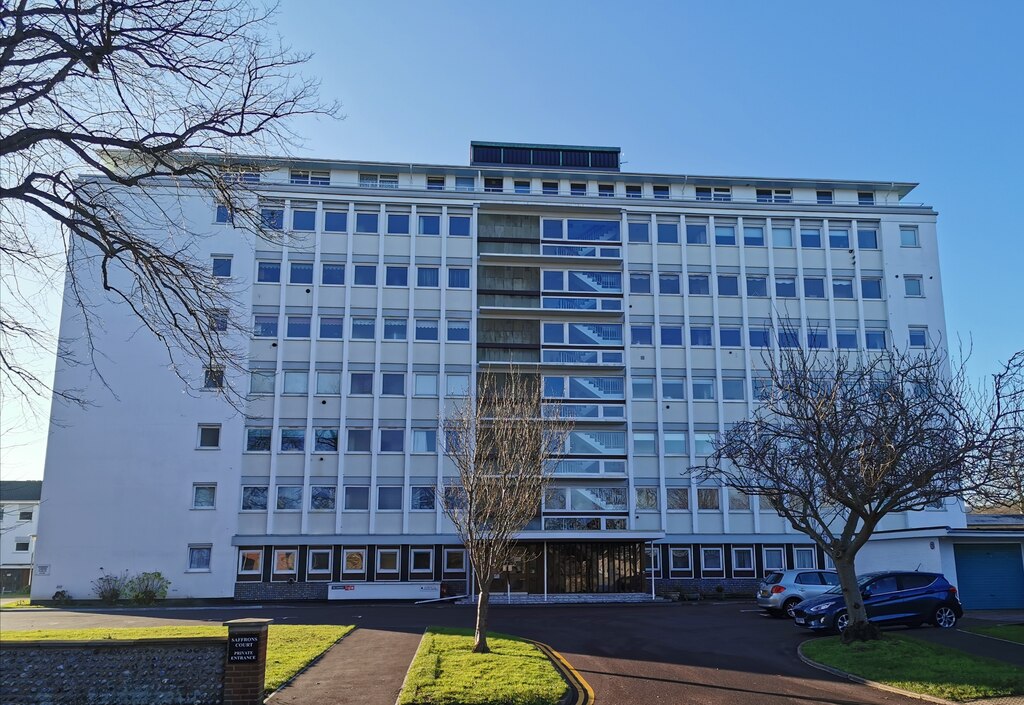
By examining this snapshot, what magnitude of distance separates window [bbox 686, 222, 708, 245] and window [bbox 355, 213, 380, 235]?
53.0 feet

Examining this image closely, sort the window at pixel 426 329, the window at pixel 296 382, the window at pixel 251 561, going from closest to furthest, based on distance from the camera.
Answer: the window at pixel 251 561 → the window at pixel 296 382 → the window at pixel 426 329

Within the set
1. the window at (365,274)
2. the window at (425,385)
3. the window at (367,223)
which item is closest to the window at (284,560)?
the window at (425,385)

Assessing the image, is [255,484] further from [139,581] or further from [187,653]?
[187,653]

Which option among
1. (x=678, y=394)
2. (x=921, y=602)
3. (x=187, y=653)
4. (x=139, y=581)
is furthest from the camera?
(x=678, y=394)

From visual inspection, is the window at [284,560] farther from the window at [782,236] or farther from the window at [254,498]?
the window at [782,236]

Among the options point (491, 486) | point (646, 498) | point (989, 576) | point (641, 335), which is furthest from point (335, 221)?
point (989, 576)

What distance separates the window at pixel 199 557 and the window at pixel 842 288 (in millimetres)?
33155

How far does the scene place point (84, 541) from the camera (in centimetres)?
3756

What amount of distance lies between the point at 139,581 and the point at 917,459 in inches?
1252

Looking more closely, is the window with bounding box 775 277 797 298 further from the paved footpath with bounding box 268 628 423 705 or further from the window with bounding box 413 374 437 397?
the paved footpath with bounding box 268 628 423 705

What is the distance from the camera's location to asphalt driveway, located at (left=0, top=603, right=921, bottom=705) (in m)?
13.9

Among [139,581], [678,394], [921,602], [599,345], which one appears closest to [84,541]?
[139,581]

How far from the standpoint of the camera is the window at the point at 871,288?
145ft

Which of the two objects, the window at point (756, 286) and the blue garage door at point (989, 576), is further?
the window at point (756, 286)
